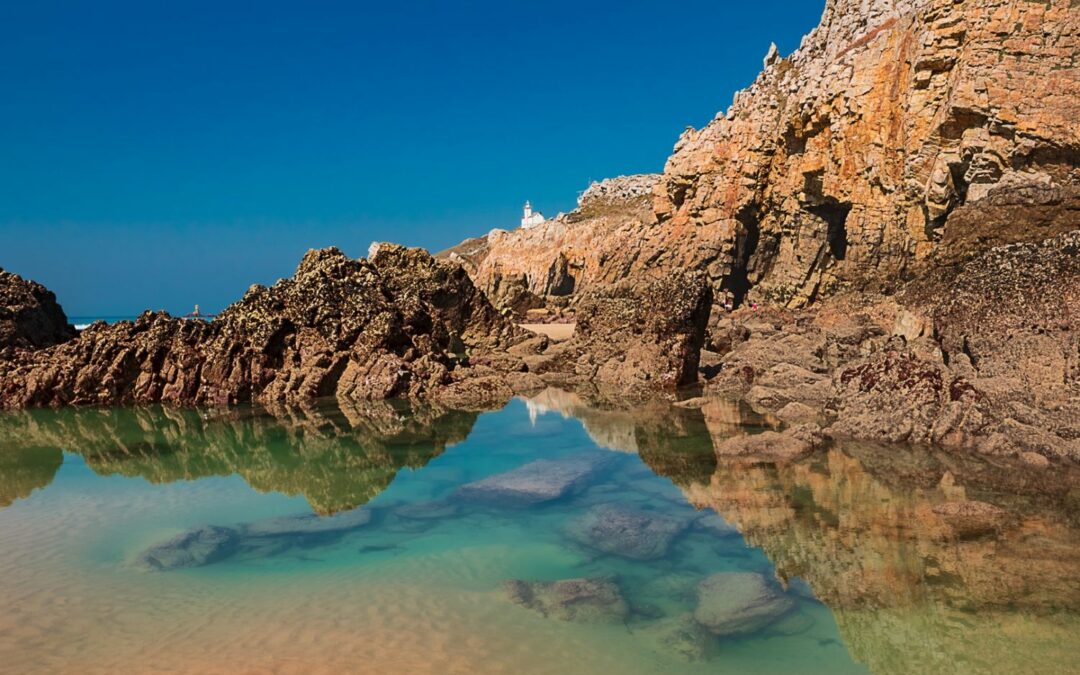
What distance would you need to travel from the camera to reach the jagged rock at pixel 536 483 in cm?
1202

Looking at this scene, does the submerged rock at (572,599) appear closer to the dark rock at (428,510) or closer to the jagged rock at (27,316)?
the dark rock at (428,510)

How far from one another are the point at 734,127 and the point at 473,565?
4268cm

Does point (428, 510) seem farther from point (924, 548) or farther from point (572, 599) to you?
point (924, 548)

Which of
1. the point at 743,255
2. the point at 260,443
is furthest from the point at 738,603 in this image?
the point at 743,255

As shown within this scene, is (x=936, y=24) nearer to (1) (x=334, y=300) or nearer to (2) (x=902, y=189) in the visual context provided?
(2) (x=902, y=189)

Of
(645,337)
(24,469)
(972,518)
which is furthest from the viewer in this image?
(645,337)

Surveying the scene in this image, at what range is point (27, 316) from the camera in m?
30.0

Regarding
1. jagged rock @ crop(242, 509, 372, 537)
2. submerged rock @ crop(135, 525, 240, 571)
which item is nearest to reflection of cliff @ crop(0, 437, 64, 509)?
submerged rock @ crop(135, 525, 240, 571)

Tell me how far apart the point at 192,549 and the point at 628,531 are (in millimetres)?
6002

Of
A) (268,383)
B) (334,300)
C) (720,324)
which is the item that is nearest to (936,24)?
(720,324)

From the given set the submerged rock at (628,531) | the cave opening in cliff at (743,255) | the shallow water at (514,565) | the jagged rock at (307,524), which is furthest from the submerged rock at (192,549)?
the cave opening in cliff at (743,255)

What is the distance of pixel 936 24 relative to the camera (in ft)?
92.1

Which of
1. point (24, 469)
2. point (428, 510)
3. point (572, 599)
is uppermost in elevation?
point (24, 469)

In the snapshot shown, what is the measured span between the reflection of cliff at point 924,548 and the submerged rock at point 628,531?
1.00 meters
